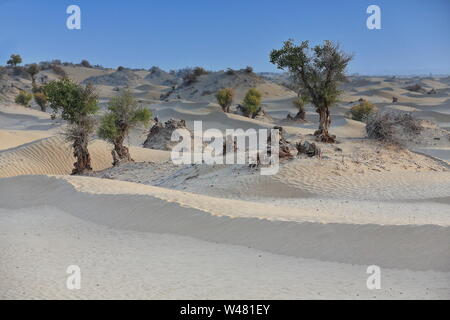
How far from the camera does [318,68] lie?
25.2 meters

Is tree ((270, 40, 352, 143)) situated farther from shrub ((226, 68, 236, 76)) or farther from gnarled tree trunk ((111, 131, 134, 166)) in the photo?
shrub ((226, 68, 236, 76))

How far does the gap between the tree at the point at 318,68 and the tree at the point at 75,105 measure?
10.8m

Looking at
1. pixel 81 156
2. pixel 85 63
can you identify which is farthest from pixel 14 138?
pixel 85 63

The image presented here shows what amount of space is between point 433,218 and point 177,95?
188 ft

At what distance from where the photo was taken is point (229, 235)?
30.8 ft

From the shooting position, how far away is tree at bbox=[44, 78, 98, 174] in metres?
19.0

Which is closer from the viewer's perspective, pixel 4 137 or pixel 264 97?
pixel 4 137

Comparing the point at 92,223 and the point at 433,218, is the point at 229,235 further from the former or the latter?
the point at 433,218

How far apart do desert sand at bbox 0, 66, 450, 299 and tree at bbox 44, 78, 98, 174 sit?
2302 mm

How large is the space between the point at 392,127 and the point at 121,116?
1434cm

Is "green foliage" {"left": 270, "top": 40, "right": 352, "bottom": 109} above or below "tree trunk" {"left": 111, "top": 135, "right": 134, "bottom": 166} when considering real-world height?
above

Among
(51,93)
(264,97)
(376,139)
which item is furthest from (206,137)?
(264,97)

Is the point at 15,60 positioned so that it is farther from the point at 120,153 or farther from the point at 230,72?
the point at 120,153

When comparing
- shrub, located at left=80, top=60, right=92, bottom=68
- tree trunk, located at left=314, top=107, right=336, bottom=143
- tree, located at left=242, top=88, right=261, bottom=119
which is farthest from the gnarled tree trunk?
shrub, located at left=80, top=60, right=92, bottom=68
